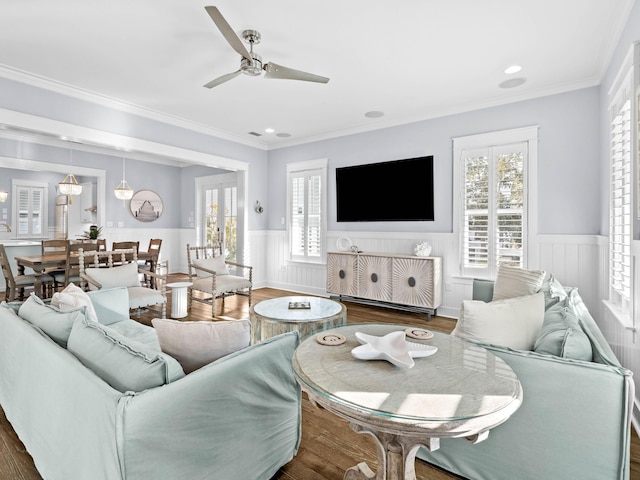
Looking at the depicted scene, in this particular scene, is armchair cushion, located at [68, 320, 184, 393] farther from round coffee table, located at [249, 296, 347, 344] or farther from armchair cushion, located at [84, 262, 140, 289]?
armchair cushion, located at [84, 262, 140, 289]

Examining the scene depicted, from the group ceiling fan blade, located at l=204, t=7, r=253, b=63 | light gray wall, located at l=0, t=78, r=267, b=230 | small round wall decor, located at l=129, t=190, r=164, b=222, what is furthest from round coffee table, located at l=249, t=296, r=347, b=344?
small round wall decor, located at l=129, t=190, r=164, b=222

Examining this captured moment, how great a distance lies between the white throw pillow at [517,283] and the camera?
2.38 meters

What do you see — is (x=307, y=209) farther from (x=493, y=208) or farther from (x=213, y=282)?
(x=493, y=208)

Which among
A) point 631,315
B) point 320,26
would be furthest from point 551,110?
point 320,26

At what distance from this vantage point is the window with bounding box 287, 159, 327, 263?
5.68 m

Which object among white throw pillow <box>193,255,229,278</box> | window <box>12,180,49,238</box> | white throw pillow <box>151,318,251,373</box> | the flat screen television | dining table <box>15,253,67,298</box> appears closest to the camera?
white throw pillow <box>151,318,251,373</box>

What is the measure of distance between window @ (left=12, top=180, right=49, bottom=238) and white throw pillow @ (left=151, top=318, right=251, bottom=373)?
8.78 m

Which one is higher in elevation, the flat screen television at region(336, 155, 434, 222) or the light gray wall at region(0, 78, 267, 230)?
the light gray wall at region(0, 78, 267, 230)

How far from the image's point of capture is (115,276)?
353 cm

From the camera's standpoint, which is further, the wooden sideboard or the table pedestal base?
the wooden sideboard

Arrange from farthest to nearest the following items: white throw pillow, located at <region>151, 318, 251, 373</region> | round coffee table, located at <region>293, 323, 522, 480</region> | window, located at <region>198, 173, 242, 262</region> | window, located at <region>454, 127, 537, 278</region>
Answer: window, located at <region>198, 173, 242, 262</region> → window, located at <region>454, 127, 537, 278</region> → white throw pillow, located at <region>151, 318, 251, 373</region> → round coffee table, located at <region>293, 323, 522, 480</region>

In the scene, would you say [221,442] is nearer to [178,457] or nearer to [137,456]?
[178,457]

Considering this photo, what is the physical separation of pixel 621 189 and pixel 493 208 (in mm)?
1450

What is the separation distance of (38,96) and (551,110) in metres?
5.62
